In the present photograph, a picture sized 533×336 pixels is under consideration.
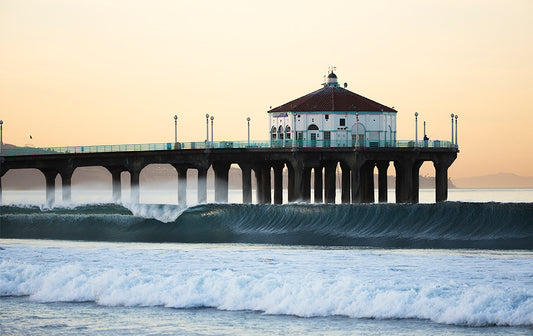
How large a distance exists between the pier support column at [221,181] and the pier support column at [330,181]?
7938mm

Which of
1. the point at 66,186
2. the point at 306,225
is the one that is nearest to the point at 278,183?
the point at 66,186

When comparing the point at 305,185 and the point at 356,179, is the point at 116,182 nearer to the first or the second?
the point at 305,185

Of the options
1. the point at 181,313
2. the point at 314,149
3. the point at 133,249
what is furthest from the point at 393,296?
the point at 314,149

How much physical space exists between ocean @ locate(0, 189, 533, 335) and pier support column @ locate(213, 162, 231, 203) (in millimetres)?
18540

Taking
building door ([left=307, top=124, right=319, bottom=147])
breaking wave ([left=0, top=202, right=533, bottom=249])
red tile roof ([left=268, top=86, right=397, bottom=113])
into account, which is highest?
red tile roof ([left=268, top=86, right=397, bottom=113])

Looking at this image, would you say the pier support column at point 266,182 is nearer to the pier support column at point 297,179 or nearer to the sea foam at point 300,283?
the pier support column at point 297,179

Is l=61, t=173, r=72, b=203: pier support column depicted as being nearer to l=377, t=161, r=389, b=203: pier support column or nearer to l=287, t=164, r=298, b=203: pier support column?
l=287, t=164, r=298, b=203: pier support column

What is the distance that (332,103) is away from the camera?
71.1 m

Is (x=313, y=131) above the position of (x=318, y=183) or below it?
above

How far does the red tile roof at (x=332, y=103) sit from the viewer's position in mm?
70625

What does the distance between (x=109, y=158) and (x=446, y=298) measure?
1840 inches

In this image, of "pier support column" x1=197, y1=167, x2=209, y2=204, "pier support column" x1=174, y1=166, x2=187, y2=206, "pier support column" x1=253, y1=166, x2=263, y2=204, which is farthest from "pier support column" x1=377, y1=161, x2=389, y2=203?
"pier support column" x1=174, y1=166, x2=187, y2=206

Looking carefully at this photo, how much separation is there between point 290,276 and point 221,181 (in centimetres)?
4162

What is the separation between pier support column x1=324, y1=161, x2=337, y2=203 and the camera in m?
71.1
